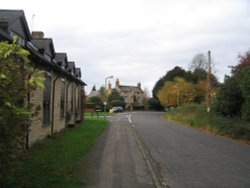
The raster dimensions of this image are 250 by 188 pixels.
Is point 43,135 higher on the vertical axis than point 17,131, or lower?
lower

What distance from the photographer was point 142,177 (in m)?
8.16

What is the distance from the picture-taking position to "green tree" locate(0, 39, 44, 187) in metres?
4.40

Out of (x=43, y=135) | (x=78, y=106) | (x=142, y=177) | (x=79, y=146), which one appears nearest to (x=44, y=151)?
(x=79, y=146)

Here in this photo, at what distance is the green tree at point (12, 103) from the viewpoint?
4398 mm

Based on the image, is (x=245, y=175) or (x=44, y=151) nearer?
(x=245, y=175)

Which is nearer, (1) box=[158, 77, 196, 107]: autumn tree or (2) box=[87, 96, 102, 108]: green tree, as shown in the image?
(1) box=[158, 77, 196, 107]: autumn tree

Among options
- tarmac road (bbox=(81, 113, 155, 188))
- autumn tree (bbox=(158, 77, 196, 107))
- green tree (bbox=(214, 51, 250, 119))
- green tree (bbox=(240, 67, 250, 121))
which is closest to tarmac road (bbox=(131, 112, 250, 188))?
tarmac road (bbox=(81, 113, 155, 188))

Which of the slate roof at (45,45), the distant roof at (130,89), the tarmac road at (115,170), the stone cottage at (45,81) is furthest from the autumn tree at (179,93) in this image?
the distant roof at (130,89)

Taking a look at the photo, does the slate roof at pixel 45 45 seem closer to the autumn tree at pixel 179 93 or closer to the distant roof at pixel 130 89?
the autumn tree at pixel 179 93

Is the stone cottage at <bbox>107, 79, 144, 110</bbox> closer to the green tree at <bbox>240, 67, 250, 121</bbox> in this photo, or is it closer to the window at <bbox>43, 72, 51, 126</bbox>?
the green tree at <bbox>240, 67, 250, 121</bbox>

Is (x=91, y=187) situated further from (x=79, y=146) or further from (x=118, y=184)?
(x=79, y=146)

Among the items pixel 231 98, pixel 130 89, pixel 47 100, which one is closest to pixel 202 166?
pixel 47 100

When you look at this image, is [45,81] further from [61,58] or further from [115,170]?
[61,58]

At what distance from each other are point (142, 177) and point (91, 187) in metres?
1.82
